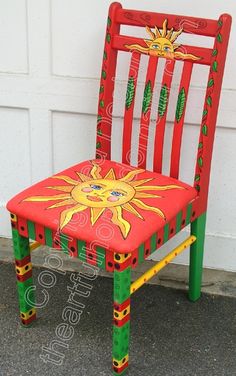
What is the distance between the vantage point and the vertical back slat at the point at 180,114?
1782 millimetres

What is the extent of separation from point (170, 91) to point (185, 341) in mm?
846

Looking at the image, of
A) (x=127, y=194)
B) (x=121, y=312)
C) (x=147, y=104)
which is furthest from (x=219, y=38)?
(x=121, y=312)

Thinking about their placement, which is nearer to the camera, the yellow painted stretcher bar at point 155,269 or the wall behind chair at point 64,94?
the yellow painted stretcher bar at point 155,269

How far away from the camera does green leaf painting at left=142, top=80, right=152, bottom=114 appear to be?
1.86 m

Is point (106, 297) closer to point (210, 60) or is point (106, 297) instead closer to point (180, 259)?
point (180, 259)

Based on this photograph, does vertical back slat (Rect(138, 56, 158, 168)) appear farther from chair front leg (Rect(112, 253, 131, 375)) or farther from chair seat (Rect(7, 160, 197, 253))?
chair front leg (Rect(112, 253, 131, 375))

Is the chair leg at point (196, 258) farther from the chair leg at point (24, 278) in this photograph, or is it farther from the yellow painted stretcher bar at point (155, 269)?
the chair leg at point (24, 278)

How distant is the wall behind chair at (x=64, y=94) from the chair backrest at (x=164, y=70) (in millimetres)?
149

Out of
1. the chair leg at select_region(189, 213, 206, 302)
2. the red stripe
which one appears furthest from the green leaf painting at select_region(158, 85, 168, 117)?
the red stripe

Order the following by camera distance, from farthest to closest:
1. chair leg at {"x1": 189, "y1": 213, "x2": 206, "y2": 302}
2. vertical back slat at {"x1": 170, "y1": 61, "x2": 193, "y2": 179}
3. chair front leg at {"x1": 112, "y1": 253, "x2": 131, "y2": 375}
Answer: chair leg at {"x1": 189, "y1": 213, "x2": 206, "y2": 302} < vertical back slat at {"x1": 170, "y1": 61, "x2": 193, "y2": 179} < chair front leg at {"x1": 112, "y1": 253, "x2": 131, "y2": 375}

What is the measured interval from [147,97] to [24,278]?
711 mm

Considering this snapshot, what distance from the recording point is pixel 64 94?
210 cm

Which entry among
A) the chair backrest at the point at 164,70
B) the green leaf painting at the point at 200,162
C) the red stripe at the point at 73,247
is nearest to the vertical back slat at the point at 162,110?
the chair backrest at the point at 164,70

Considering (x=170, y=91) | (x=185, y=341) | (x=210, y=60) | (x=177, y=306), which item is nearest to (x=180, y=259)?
(x=177, y=306)
